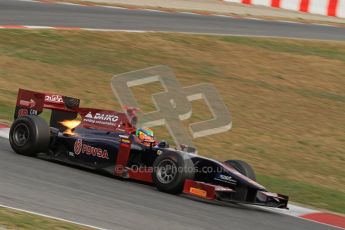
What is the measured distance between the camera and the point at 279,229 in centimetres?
1074

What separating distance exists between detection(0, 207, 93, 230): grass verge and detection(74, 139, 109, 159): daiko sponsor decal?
3.03m

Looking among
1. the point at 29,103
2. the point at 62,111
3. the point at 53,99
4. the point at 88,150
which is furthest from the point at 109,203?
the point at 29,103

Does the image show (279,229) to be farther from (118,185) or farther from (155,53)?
(155,53)

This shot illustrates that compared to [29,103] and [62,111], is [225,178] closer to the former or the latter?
[62,111]

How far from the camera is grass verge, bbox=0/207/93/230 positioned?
8.48m

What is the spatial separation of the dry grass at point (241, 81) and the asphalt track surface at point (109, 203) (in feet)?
8.54

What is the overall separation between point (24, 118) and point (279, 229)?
13.2ft

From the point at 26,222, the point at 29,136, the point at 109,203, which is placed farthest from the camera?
the point at 29,136

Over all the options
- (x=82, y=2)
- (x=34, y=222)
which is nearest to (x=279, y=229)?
(x=34, y=222)

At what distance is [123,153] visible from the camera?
11.9m

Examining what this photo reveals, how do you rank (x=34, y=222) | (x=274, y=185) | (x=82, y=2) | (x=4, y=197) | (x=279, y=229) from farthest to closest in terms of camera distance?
1. (x=82, y=2)
2. (x=274, y=185)
3. (x=279, y=229)
4. (x=4, y=197)
5. (x=34, y=222)

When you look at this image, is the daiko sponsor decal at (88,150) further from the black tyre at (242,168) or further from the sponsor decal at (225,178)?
the black tyre at (242,168)

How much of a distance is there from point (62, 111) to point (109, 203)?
2883 mm

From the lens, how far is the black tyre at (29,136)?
12211 mm
